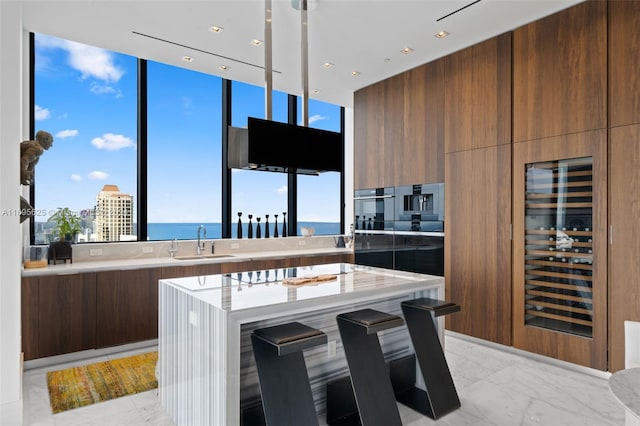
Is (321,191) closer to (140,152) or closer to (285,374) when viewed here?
(140,152)

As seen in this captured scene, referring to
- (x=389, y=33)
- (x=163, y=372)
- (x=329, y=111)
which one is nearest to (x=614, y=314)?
(x=389, y=33)

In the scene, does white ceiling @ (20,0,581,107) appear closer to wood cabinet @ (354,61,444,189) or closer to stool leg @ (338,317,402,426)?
wood cabinet @ (354,61,444,189)

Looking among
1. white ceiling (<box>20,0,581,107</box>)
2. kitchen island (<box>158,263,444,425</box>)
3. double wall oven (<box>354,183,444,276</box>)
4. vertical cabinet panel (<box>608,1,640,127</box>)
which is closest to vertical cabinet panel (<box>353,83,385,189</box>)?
double wall oven (<box>354,183,444,276</box>)

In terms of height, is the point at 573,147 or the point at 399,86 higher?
the point at 399,86

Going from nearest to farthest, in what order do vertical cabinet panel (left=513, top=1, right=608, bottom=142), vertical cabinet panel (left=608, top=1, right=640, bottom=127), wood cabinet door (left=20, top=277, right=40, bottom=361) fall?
vertical cabinet panel (left=608, top=1, right=640, bottom=127) → vertical cabinet panel (left=513, top=1, right=608, bottom=142) → wood cabinet door (left=20, top=277, right=40, bottom=361)

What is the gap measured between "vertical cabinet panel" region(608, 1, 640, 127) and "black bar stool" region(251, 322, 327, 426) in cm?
282

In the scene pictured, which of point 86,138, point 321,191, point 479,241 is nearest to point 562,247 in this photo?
point 479,241

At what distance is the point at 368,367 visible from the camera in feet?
7.54

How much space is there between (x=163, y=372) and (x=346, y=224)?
13.9 ft

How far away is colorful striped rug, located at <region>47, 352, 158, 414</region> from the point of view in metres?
2.66

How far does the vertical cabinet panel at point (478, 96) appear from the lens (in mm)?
3631

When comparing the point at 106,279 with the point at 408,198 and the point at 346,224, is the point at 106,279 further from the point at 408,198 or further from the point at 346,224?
the point at 346,224

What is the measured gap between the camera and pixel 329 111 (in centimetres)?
1085

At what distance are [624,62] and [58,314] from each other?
16.3 feet
